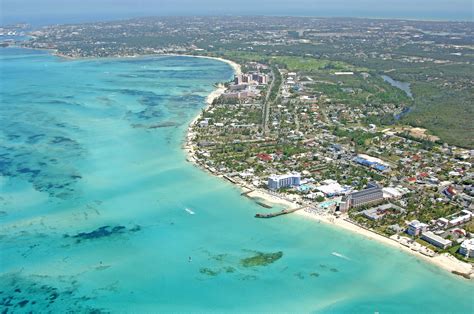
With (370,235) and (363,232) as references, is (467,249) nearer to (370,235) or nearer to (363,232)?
(370,235)

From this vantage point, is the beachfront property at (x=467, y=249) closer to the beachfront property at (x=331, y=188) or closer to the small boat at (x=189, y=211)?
the beachfront property at (x=331, y=188)

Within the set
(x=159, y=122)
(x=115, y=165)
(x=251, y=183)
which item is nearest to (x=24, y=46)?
(x=159, y=122)

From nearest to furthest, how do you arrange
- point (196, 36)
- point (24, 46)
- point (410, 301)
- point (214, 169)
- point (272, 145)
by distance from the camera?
point (410, 301) → point (214, 169) → point (272, 145) → point (24, 46) → point (196, 36)

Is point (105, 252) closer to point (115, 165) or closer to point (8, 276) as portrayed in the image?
point (8, 276)

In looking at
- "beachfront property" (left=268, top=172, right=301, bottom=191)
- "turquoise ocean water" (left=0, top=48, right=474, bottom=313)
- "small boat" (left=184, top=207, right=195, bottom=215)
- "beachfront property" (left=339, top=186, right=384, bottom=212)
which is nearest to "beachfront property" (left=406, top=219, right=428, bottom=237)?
"turquoise ocean water" (left=0, top=48, right=474, bottom=313)

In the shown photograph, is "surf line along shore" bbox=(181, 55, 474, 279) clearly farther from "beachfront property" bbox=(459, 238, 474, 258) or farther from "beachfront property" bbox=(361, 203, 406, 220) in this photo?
"beachfront property" bbox=(361, 203, 406, 220)

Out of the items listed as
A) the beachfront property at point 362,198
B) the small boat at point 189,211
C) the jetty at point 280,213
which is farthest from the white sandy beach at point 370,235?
the small boat at point 189,211
